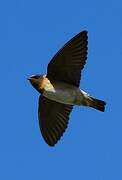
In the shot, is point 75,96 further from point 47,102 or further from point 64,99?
point 47,102

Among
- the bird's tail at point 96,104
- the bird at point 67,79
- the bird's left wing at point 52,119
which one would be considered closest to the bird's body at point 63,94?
the bird at point 67,79

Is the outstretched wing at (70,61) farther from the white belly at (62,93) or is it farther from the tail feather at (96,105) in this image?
the tail feather at (96,105)

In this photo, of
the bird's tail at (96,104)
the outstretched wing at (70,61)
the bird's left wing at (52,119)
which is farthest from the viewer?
the bird's left wing at (52,119)

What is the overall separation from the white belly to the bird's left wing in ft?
1.81

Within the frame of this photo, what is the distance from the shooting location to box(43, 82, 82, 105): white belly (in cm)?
911

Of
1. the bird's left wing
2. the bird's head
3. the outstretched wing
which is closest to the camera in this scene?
the outstretched wing

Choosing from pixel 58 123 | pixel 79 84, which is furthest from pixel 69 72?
pixel 58 123

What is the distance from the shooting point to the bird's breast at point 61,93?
911 cm

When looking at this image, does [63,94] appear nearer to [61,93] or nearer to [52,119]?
[61,93]

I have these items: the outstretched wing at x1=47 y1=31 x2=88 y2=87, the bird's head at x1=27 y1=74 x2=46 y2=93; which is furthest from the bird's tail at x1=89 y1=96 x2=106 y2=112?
the bird's head at x1=27 y1=74 x2=46 y2=93

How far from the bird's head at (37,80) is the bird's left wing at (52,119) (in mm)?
424

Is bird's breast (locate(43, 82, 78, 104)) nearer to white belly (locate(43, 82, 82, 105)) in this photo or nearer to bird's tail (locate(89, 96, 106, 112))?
white belly (locate(43, 82, 82, 105))

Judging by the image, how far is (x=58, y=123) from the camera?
9906mm

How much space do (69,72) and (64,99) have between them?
1.41ft
